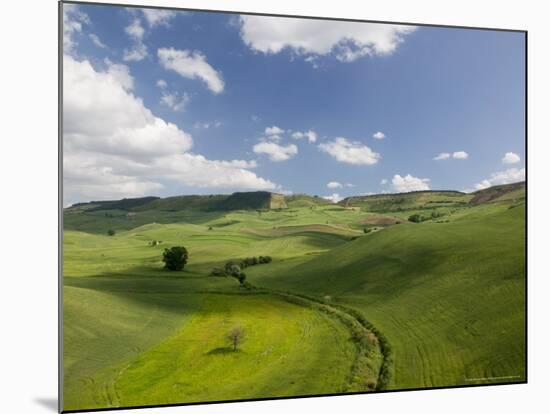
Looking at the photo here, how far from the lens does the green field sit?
6.53m

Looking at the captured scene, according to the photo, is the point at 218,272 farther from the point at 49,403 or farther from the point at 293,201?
the point at 49,403

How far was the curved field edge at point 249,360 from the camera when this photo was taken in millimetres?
6414

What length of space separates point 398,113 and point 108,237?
15.2ft

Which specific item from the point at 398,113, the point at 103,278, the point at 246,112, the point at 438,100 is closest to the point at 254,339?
the point at 103,278

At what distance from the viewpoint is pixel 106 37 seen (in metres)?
6.57

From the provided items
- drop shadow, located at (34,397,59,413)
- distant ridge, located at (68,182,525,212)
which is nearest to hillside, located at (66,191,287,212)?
distant ridge, located at (68,182,525,212)

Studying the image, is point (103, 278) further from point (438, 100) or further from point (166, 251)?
point (438, 100)

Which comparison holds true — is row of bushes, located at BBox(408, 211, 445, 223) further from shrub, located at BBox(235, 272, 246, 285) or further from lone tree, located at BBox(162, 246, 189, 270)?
lone tree, located at BBox(162, 246, 189, 270)

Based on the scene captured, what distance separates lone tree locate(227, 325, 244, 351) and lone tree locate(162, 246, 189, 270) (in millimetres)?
1150

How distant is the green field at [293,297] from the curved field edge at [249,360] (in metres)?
0.01

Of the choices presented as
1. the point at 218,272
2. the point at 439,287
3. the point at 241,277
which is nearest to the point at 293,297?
the point at 241,277

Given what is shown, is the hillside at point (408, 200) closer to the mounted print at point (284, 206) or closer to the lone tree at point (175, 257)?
the mounted print at point (284, 206)

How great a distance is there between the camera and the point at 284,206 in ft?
23.9

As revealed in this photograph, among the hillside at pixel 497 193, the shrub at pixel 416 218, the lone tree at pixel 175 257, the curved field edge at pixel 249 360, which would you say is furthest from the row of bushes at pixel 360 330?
the hillside at pixel 497 193
